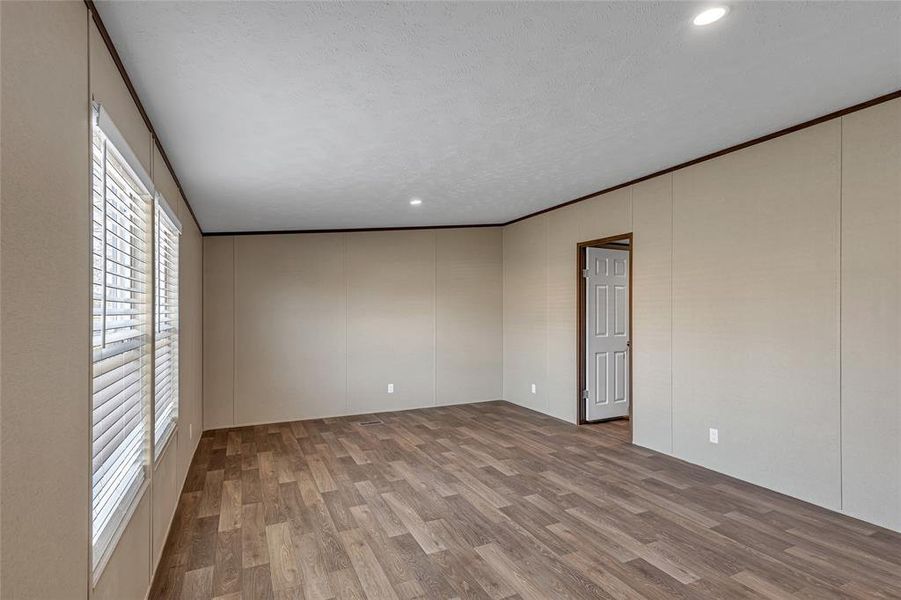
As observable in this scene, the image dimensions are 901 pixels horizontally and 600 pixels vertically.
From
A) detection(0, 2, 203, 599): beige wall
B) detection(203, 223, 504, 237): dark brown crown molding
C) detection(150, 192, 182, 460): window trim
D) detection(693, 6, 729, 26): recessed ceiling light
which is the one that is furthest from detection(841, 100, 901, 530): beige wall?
detection(203, 223, 504, 237): dark brown crown molding

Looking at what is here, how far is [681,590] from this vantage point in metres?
2.37

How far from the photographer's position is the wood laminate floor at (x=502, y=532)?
244cm

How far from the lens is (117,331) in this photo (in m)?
1.97

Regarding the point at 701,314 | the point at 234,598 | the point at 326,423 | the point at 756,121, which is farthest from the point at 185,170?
the point at 701,314

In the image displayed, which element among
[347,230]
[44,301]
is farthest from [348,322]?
[44,301]

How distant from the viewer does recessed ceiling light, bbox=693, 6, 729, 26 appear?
188 centimetres

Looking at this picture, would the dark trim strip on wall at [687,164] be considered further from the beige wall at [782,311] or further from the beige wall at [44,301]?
the beige wall at [44,301]

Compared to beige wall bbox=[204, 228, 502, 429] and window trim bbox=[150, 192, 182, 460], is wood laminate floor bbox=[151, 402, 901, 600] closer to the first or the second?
window trim bbox=[150, 192, 182, 460]

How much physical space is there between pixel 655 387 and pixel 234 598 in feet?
12.0

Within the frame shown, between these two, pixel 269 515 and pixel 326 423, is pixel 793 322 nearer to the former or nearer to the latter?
pixel 269 515

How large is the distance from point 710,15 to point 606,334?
4.19 metres

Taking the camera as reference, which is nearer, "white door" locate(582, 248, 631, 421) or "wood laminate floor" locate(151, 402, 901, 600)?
"wood laminate floor" locate(151, 402, 901, 600)

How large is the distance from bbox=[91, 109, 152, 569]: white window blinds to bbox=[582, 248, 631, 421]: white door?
4.38 m

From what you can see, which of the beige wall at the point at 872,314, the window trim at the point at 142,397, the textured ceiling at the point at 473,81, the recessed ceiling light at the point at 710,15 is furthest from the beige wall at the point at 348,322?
the recessed ceiling light at the point at 710,15
